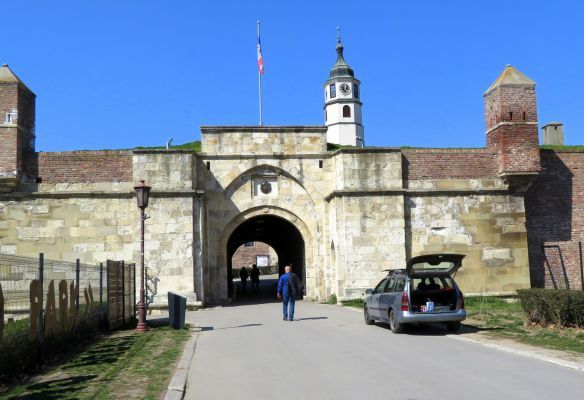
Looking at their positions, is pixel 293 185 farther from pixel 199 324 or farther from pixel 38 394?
pixel 38 394

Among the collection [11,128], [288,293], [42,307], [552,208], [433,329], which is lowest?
[433,329]

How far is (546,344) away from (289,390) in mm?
5709

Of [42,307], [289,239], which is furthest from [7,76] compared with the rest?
[289,239]

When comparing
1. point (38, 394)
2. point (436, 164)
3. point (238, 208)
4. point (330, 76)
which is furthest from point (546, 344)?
point (330, 76)

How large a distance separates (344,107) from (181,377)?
7012 cm

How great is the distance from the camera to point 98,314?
1334 centimetres

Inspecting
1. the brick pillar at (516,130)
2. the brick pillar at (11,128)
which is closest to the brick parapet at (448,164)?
the brick pillar at (516,130)

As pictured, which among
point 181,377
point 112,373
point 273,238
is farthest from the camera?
point 273,238

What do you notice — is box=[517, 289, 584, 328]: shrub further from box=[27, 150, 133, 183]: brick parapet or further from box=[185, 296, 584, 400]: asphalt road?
box=[27, 150, 133, 183]: brick parapet

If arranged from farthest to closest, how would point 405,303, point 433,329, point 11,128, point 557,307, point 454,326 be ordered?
point 11,128 → point 433,329 → point 454,326 → point 405,303 → point 557,307

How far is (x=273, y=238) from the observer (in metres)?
36.7

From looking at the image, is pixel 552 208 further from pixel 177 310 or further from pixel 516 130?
pixel 177 310

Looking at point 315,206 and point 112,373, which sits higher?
point 315,206

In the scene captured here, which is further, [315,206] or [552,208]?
[552,208]
